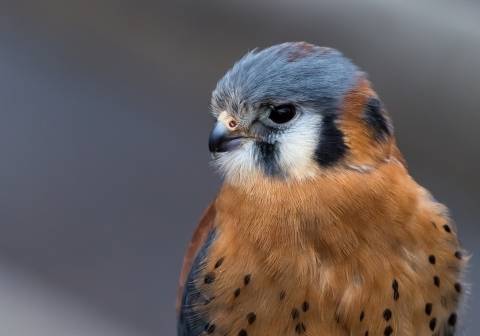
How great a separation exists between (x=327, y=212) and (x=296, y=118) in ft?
Answer: 0.54

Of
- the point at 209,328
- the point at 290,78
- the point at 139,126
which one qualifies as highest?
the point at 290,78

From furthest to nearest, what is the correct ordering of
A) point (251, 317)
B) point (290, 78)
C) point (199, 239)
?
point (199, 239) < point (251, 317) < point (290, 78)

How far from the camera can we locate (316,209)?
1554mm

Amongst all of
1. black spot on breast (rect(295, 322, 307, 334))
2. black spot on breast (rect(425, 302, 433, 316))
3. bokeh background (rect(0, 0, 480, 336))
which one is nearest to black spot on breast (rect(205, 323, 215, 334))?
Answer: black spot on breast (rect(295, 322, 307, 334))

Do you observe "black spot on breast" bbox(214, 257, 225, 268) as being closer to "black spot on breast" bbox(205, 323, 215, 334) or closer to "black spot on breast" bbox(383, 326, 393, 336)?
"black spot on breast" bbox(205, 323, 215, 334)

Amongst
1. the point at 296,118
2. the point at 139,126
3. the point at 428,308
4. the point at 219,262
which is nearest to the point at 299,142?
the point at 296,118

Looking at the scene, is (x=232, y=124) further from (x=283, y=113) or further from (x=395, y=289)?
(x=395, y=289)

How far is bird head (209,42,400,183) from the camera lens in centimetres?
151

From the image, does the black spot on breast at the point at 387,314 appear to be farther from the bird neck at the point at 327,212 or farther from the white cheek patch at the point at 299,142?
the white cheek patch at the point at 299,142

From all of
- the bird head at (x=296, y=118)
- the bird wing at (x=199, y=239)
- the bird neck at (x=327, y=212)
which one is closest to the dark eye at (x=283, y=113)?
the bird head at (x=296, y=118)

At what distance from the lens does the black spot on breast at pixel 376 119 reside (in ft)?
A: 5.05

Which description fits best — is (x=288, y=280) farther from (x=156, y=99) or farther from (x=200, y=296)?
(x=156, y=99)

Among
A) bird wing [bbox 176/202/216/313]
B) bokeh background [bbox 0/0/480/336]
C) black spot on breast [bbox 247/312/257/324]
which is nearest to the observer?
black spot on breast [bbox 247/312/257/324]

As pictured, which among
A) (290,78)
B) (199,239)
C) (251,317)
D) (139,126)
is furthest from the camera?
(139,126)
